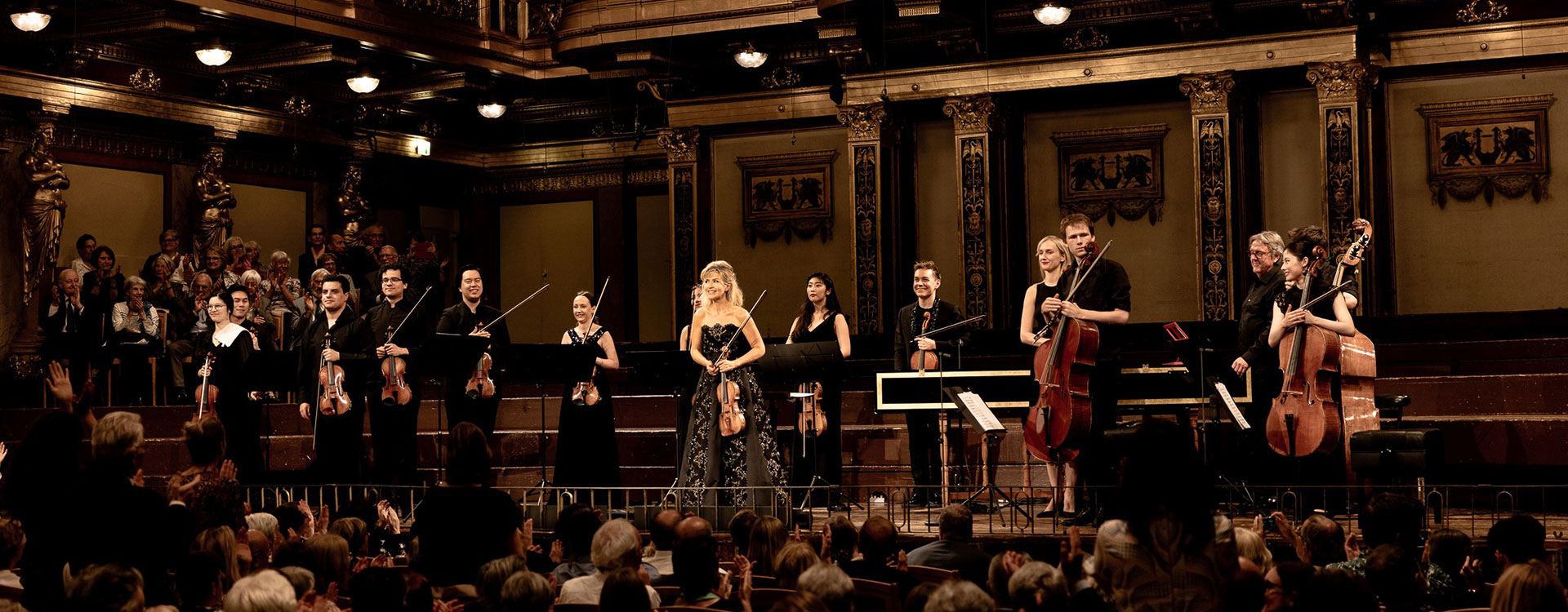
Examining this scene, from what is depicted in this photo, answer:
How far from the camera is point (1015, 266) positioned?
14.0 meters

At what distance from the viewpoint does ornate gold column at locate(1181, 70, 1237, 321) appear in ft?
42.3

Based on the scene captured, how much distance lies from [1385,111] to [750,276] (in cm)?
617

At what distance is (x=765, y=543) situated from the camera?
5.38 meters

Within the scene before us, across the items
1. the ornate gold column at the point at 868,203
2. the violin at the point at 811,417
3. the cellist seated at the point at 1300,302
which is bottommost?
the violin at the point at 811,417

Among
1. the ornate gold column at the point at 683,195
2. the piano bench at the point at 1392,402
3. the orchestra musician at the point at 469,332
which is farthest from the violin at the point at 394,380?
the ornate gold column at the point at 683,195

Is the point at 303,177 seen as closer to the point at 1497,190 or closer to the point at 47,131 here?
the point at 47,131

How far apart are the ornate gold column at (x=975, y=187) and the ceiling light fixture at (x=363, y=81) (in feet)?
18.5

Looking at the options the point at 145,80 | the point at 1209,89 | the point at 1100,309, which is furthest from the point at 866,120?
the point at 145,80

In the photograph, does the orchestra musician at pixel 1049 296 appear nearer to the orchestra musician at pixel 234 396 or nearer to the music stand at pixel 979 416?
the music stand at pixel 979 416

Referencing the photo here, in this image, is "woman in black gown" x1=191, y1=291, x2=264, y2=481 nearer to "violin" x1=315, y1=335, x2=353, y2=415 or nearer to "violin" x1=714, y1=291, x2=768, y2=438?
"violin" x1=315, y1=335, x2=353, y2=415

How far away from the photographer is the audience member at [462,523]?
479cm

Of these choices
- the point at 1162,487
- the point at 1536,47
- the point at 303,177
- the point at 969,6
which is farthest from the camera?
the point at 303,177

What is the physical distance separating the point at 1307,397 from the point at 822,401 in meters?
2.94

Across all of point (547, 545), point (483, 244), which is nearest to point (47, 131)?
point (483, 244)
